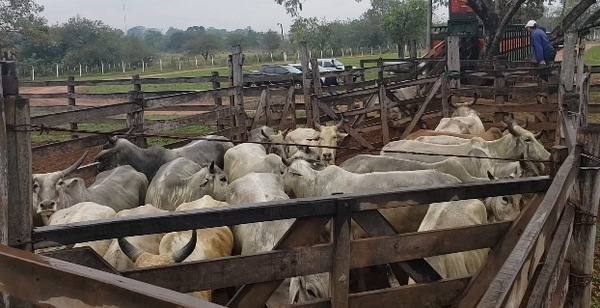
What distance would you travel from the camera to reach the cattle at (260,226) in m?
4.83

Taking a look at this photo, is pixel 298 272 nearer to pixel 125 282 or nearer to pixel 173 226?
pixel 173 226

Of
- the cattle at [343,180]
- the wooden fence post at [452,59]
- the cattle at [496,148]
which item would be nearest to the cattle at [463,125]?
the wooden fence post at [452,59]

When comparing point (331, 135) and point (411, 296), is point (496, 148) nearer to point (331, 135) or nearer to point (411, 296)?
point (331, 135)

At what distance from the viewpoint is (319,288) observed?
4.20m

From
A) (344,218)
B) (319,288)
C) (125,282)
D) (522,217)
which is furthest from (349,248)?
(125,282)

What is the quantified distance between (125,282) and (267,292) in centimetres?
165

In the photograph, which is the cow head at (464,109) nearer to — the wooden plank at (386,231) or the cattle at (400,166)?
the cattle at (400,166)

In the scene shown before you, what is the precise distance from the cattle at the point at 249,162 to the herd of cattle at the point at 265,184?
21 mm

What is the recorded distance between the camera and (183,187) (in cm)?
759

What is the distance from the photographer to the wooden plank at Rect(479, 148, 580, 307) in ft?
6.05

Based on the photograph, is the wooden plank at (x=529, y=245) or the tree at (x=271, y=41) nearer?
the wooden plank at (x=529, y=245)

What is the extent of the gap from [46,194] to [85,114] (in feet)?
6.94

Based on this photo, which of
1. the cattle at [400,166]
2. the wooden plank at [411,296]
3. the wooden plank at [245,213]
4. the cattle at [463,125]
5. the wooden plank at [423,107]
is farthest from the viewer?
the wooden plank at [423,107]

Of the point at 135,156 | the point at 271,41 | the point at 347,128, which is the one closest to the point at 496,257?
the point at 135,156
